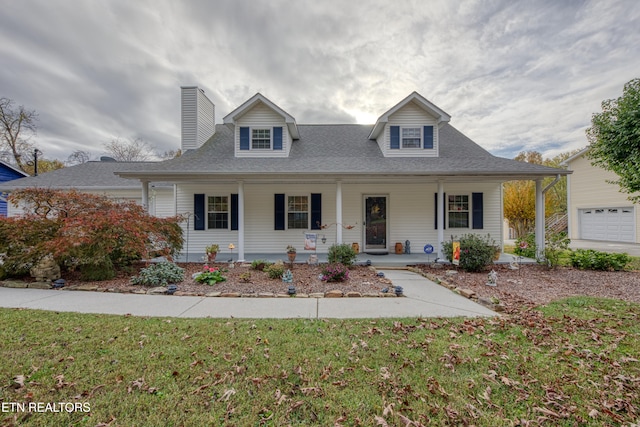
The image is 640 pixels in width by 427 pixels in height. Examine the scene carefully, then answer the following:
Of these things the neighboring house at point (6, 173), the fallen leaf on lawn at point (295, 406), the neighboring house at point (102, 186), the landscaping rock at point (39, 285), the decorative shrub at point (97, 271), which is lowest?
the fallen leaf on lawn at point (295, 406)

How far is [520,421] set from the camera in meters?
1.99

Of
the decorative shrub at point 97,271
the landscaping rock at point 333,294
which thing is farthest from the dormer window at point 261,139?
the landscaping rock at point 333,294

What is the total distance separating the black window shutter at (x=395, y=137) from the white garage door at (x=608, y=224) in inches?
584

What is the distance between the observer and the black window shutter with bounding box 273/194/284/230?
9875 mm

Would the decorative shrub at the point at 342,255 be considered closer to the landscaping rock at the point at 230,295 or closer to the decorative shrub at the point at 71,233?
the landscaping rock at the point at 230,295

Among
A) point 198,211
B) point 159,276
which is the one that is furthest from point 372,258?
point 198,211

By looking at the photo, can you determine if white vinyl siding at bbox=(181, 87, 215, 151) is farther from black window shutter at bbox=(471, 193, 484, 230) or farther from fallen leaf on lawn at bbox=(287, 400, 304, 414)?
black window shutter at bbox=(471, 193, 484, 230)

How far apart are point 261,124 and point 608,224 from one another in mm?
20332

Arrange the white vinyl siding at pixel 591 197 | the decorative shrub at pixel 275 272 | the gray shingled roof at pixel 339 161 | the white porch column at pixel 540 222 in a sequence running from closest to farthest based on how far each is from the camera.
A: the decorative shrub at pixel 275 272, the gray shingled roof at pixel 339 161, the white porch column at pixel 540 222, the white vinyl siding at pixel 591 197

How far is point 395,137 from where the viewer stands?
31.7 ft

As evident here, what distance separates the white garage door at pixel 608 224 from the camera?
14078mm

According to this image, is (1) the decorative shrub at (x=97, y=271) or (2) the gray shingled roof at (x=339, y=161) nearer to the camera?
(1) the decorative shrub at (x=97, y=271)

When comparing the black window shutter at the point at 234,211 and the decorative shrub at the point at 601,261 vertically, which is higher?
the black window shutter at the point at 234,211

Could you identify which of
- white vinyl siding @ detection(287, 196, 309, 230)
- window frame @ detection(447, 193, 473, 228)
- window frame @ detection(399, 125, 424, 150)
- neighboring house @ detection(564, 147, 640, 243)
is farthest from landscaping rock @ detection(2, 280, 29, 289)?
neighboring house @ detection(564, 147, 640, 243)
